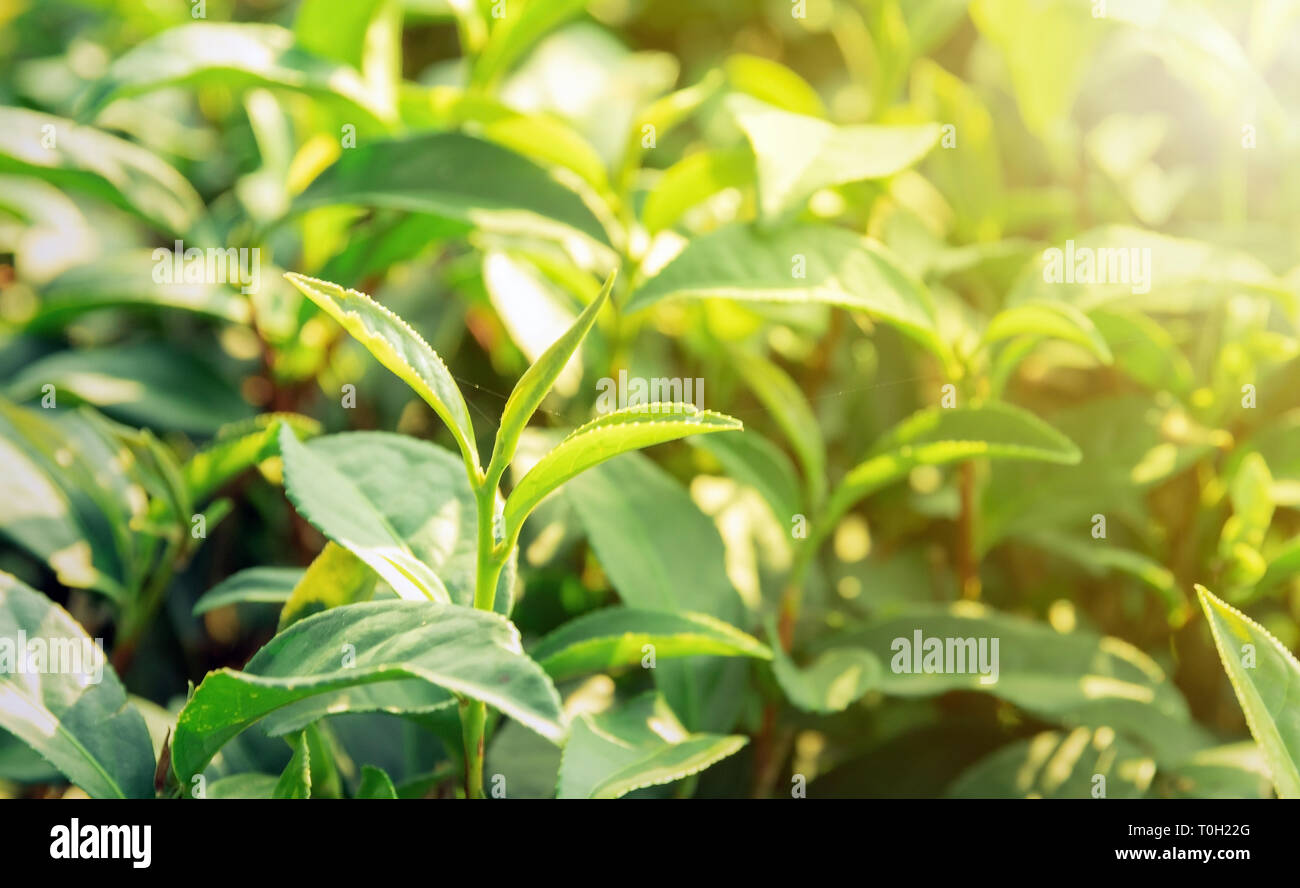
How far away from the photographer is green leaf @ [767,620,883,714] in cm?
63

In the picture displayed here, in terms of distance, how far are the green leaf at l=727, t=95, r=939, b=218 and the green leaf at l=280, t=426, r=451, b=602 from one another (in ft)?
1.03

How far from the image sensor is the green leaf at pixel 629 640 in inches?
23.2

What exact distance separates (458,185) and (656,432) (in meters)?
0.39

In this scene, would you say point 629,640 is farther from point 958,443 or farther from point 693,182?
point 693,182

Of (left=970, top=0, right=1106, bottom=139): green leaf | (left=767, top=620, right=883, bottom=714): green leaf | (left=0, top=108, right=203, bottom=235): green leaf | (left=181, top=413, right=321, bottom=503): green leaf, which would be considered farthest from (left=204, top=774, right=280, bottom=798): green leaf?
(left=970, top=0, right=1106, bottom=139): green leaf

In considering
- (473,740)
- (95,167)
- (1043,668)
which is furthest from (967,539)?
(95,167)

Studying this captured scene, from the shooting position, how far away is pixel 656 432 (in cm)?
50

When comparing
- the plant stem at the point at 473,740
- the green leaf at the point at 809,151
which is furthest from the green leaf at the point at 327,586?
the green leaf at the point at 809,151

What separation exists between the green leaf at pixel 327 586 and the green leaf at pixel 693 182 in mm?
393

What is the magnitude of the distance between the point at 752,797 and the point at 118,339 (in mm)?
853

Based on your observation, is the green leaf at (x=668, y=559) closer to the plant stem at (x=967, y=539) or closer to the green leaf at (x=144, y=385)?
the plant stem at (x=967, y=539)
